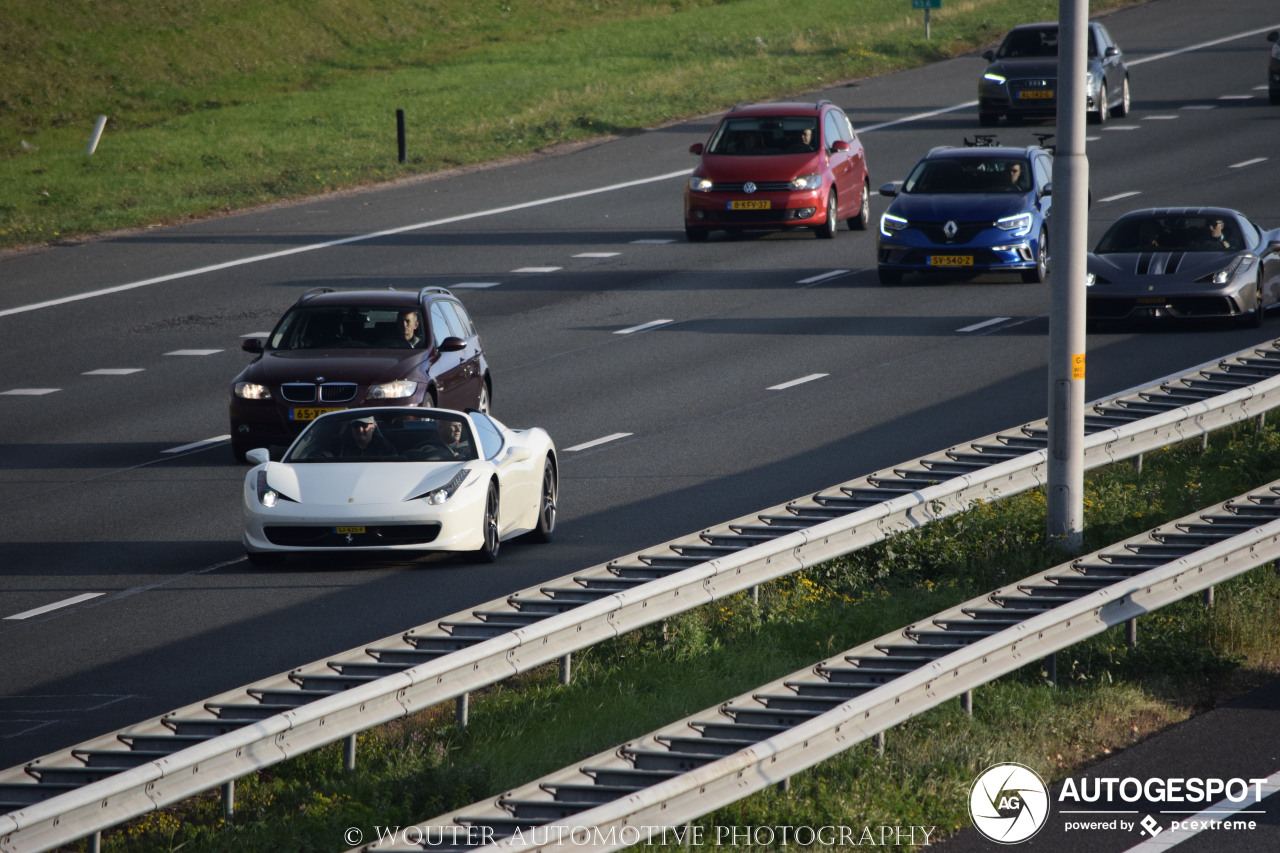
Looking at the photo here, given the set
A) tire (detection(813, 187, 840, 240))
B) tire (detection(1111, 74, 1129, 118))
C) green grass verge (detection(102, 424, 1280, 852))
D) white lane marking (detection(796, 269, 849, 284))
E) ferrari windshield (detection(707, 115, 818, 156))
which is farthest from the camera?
A: tire (detection(1111, 74, 1129, 118))

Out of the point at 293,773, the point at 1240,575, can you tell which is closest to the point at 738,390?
the point at 1240,575

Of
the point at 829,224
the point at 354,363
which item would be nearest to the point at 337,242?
the point at 829,224

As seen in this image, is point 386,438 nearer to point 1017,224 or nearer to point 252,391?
point 252,391

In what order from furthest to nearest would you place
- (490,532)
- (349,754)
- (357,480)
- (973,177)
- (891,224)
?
(973,177), (891,224), (490,532), (357,480), (349,754)


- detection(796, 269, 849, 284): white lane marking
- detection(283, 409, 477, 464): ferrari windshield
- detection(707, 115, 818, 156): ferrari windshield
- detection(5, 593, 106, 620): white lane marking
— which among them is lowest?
detection(796, 269, 849, 284): white lane marking

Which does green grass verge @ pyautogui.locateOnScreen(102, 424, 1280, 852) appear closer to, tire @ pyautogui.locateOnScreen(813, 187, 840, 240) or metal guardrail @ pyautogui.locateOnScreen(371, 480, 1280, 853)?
metal guardrail @ pyautogui.locateOnScreen(371, 480, 1280, 853)

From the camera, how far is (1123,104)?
42750mm

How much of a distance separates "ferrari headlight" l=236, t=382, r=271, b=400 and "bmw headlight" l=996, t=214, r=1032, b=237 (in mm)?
12053

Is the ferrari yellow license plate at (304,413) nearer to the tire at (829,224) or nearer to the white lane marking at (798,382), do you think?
the white lane marking at (798,382)

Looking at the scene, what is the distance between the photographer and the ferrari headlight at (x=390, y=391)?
683 inches

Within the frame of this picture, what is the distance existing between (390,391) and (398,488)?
3425mm

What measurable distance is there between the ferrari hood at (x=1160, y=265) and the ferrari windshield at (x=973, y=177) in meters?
3.21

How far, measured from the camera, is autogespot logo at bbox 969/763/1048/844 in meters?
8.56

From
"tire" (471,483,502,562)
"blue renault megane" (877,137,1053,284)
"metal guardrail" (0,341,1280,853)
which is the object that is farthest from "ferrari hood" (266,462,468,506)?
"blue renault megane" (877,137,1053,284)
